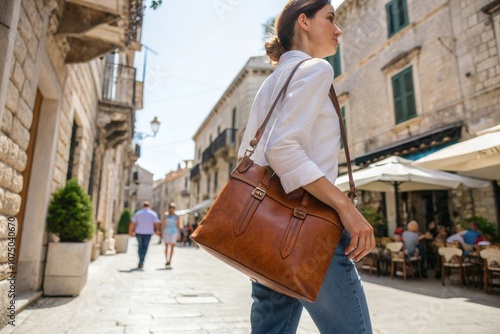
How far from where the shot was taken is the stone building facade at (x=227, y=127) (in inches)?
891

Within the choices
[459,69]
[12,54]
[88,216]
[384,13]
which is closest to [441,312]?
[88,216]

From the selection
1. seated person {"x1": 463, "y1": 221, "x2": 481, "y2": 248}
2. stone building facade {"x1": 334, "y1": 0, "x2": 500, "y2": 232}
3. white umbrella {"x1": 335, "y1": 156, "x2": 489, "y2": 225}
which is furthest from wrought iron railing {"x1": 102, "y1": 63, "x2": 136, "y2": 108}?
seated person {"x1": 463, "y1": 221, "x2": 481, "y2": 248}

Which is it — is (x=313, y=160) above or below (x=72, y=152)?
below

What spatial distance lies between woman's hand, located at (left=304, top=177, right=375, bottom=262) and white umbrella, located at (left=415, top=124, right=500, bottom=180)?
5.57 m

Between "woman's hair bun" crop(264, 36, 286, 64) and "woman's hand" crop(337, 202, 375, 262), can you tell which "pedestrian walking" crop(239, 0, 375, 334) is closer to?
"woman's hand" crop(337, 202, 375, 262)

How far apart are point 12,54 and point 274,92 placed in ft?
9.76

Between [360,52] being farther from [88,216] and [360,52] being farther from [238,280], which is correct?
[88,216]

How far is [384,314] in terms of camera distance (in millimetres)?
4027

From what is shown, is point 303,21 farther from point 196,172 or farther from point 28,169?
point 196,172

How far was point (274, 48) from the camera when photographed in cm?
158

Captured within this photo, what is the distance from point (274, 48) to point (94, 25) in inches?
171

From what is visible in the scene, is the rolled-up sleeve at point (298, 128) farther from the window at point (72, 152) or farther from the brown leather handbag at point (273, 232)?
the window at point (72, 152)

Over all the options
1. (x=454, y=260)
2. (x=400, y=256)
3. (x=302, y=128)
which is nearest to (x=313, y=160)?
(x=302, y=128)

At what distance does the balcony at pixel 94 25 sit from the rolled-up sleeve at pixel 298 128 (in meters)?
4.47
